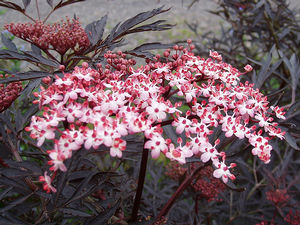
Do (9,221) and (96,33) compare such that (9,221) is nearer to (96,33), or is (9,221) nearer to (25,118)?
(25,118)

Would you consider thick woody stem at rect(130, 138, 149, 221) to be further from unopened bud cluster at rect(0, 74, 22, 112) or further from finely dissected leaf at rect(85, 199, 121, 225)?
unopened bud cluster at rect(0, 74, 22, 112)

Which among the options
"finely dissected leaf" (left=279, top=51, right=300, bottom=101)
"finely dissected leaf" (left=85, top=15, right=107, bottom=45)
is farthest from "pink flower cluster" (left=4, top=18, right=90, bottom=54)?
"finely dissected leaf" (left=279, top=51, right=300, bottom=101)

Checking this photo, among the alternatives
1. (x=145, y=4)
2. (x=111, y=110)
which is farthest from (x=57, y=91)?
(x=145, y=4)

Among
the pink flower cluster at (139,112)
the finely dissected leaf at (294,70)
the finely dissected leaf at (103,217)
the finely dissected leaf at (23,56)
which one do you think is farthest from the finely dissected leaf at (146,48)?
the finely dissected leaf at (294,70)

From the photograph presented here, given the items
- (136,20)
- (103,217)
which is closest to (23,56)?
(136,20)

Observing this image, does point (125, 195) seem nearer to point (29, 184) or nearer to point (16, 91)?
point (29, 184)
